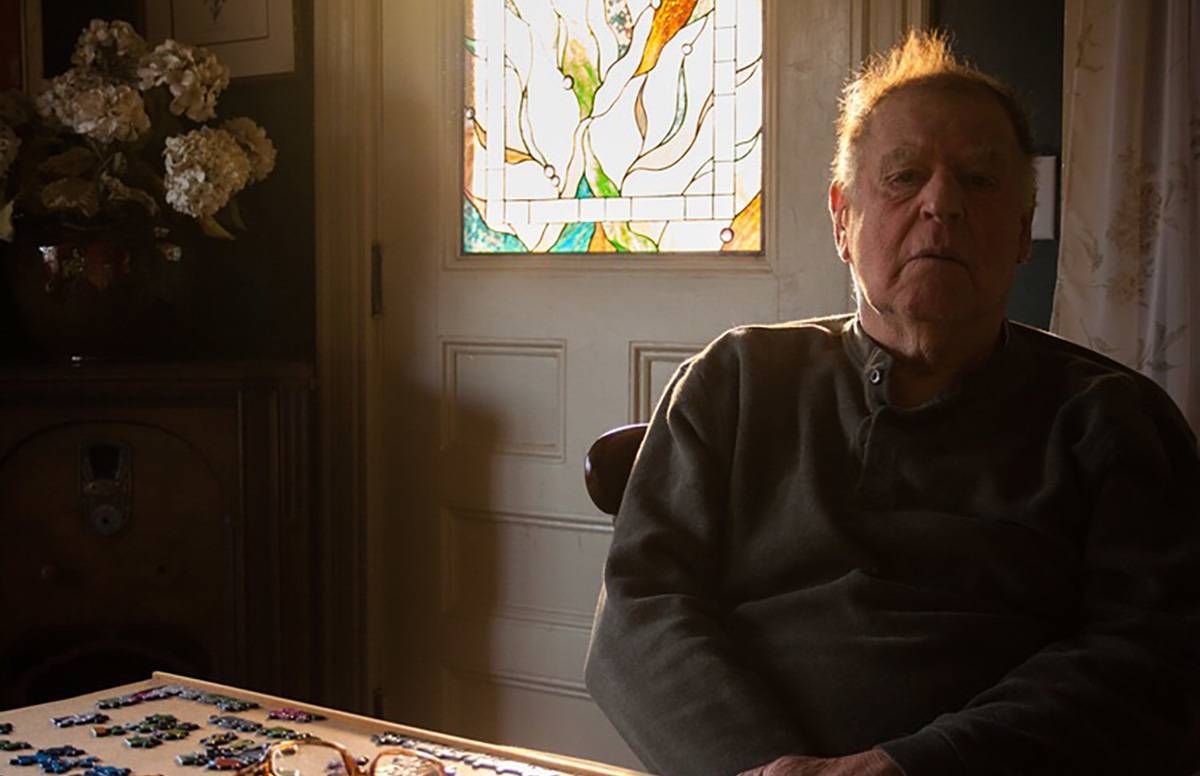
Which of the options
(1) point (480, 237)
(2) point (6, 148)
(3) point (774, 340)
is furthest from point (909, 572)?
(2) point (6, 148)

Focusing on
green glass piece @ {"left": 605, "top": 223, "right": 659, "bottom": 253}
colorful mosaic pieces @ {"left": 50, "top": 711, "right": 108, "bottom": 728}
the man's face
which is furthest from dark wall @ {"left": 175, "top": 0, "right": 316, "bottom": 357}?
colorful mosaic pieces @ {"left": 50, "top": 711, "right": 108, "bottom": 728}

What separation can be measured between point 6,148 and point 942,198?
1.94m

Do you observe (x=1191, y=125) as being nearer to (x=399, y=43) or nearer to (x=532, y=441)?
(x=532, y=441)

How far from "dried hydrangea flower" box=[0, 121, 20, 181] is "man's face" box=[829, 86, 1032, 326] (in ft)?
5.98

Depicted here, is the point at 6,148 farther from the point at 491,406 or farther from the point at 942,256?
the point at 942,256

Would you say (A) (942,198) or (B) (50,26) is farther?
(B) (50,26)

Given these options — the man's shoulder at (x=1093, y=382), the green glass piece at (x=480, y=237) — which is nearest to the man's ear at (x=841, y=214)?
the man's shoulder at (x=1093, y=382)

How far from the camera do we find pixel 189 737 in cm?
130

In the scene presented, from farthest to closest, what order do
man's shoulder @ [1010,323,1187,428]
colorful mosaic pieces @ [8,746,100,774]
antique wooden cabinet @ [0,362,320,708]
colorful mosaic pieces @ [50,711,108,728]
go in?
antique wooden cabinet @ [0,362,320,708] → man's shoulder @ [1010,323,1187,428] → colorful mosaic pieces @ [50,711,108,728] → colorful mosaic pieces @ [8,746,100,774]

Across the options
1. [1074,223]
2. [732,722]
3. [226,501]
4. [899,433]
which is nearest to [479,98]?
[226,501]

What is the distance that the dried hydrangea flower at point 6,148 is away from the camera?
275cm

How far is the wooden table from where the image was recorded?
1.24m

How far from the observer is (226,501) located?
2.80 meters

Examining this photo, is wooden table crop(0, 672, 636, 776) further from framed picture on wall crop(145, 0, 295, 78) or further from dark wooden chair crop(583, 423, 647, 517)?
framed picture on wall crop(145, 0, 295, 78)
